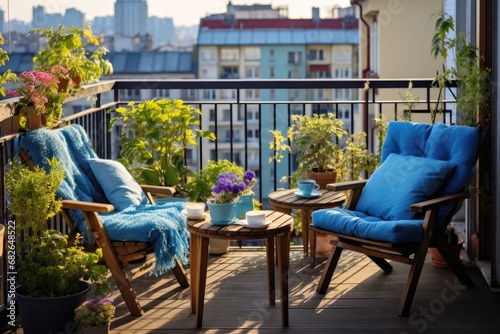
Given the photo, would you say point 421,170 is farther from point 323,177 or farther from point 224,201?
point 224,201

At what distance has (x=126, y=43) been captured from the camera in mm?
47250

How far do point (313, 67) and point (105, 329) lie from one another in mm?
43030

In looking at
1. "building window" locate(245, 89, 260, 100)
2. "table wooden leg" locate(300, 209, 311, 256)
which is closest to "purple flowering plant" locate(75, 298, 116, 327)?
"table wooden leg" locate(300, 209, 311, 256)

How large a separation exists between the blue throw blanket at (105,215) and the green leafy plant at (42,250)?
1.08 feet

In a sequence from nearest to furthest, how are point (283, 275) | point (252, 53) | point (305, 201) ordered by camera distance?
point (283, 275), point (305, 201), point (252, 53)

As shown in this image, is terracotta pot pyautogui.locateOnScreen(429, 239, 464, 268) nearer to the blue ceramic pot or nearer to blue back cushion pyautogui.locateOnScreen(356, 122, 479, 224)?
blue back cushion pyautogui.locateOnScreen(356, 122, 479, 224)

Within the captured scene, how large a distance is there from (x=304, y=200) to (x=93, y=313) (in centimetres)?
177

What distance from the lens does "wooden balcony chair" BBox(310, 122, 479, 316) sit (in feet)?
14.3

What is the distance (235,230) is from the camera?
400 centimetres

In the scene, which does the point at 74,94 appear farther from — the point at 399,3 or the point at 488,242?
the point at 399,3

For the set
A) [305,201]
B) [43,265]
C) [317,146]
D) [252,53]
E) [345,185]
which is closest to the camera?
[43,265]

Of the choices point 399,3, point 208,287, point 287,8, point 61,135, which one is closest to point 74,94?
point 61,135

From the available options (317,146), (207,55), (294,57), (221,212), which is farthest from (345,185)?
(207,55)

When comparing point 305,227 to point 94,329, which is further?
point 305,227
